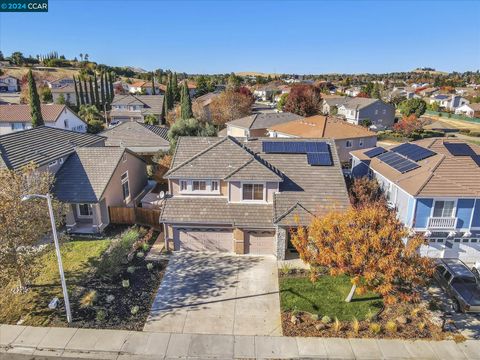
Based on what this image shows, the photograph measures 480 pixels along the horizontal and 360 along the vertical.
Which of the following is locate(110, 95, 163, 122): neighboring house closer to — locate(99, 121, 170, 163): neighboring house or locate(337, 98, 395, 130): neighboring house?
locate(99, 121, 170, 163): neighboring house

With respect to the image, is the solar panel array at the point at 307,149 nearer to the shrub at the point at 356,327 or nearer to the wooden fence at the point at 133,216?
the wooden fence at the point at 133,216

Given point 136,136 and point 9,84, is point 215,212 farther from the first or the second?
point 9,84

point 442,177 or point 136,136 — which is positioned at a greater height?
point 442,177

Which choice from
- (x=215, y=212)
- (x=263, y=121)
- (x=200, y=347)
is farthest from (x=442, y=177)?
(x=263, y=121)

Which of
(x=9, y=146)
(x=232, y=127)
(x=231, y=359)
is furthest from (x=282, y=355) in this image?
(x=232, y=127)

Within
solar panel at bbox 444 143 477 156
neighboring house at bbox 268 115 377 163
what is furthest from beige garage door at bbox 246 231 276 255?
neighboring house at bbox 268 115 377 163

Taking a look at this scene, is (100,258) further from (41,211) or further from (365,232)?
(365,232)
